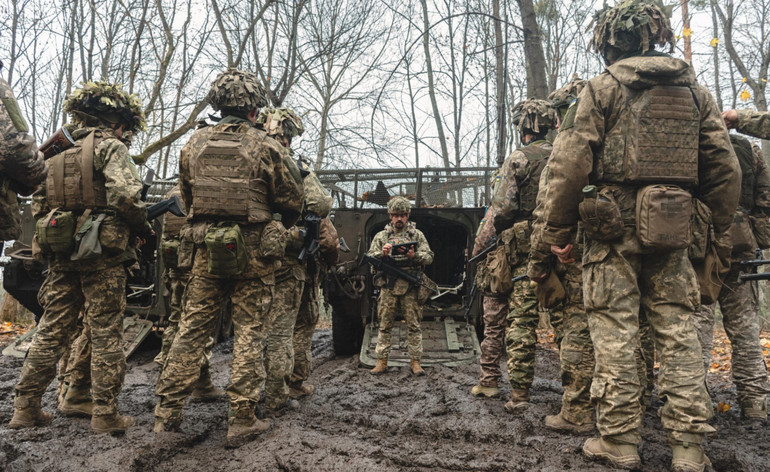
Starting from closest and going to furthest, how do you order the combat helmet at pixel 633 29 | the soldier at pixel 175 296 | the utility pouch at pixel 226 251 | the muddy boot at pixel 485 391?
1. the combat helmet at pixel 633 29
2. the utility pouch at pixel 226 251
3. the soldier at pixel 175 296
4. the muddy boot at pixel 485 391

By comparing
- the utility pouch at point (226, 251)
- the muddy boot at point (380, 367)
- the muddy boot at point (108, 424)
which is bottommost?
the muddy boot at point (380, 367)

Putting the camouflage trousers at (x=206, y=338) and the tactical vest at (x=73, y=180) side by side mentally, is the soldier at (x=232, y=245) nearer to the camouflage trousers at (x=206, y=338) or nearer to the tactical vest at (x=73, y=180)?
the camouflage trousers at (x=206, y=338)

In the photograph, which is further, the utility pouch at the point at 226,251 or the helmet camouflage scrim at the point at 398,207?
the helmet camouflage scrim at the point at 398,207

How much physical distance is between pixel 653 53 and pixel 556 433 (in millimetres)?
2325

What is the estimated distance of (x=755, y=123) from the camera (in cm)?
378

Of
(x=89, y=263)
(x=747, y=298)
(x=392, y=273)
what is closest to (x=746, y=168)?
(x=747, y=298)

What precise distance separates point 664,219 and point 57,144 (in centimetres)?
376

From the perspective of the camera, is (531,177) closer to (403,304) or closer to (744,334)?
(744,334)

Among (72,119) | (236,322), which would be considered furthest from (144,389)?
(72,119)

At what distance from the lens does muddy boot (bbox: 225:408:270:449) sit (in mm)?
3285

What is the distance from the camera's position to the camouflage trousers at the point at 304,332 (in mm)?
4629

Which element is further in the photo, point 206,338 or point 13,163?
point 206,338

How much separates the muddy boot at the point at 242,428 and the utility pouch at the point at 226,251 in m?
0.88

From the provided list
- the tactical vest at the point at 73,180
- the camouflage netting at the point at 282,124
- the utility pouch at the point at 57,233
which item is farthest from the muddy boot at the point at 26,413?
the camouflage netting at the point at 282,124
